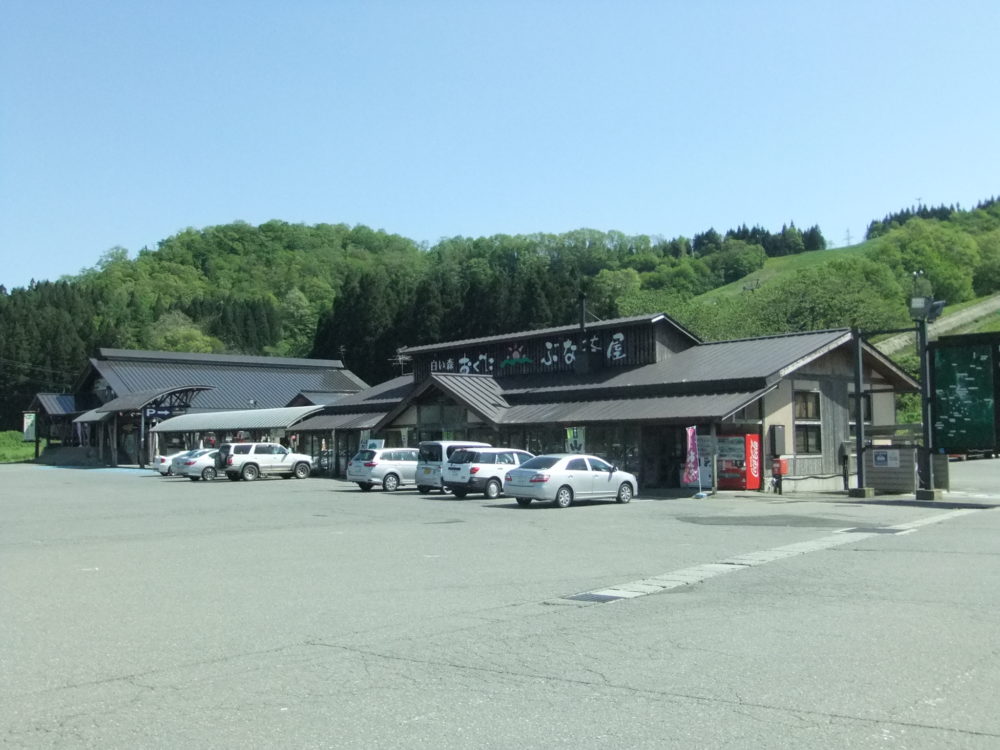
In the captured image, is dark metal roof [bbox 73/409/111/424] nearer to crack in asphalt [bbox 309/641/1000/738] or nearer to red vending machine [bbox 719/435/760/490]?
red vending machine [bbox 719/435/760/490]

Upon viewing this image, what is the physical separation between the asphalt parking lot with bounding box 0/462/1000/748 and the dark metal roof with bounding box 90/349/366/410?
55.7 metres

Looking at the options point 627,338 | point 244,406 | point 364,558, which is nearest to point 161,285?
point 244,406

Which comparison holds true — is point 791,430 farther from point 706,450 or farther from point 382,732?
point 382,732

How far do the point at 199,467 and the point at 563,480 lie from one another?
81.6ft

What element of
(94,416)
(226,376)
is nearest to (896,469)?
(226,376)

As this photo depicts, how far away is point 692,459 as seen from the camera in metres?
32.8

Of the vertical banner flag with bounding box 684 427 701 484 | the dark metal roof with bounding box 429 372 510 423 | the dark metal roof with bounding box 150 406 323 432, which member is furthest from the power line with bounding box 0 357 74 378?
the vertical banner flag with bounding box 684 427 701 484

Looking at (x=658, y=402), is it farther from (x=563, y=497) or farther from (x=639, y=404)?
(x=563, y=497)

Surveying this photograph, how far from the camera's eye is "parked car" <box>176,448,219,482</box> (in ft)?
151

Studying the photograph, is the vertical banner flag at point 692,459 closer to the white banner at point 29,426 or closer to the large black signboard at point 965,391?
the large black signboard at point 965,391

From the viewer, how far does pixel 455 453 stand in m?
31.2

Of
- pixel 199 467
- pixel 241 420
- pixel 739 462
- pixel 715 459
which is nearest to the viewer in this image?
pixel 715 459

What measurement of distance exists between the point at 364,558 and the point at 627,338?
2783cm

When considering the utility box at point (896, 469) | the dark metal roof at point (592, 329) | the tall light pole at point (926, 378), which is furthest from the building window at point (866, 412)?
the tall light pole at point (926, 378)
